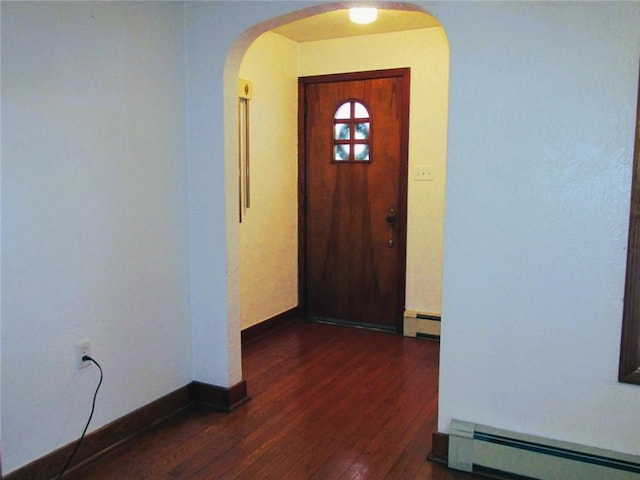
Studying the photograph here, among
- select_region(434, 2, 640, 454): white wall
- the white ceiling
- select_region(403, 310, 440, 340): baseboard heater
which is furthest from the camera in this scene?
select_region(403, 310, 440, 340): baseboard heater

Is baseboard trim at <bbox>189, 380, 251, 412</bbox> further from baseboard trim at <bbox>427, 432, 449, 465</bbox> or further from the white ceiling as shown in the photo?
the white ceiling

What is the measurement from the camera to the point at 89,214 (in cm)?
231

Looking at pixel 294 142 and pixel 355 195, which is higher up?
pixel 294 142

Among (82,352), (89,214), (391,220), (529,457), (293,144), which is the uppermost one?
(293,144)

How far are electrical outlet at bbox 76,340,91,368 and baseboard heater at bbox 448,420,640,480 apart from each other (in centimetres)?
157

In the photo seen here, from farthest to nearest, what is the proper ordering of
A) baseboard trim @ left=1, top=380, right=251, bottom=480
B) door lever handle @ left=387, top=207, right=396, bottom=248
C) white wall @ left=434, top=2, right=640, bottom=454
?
door lever handle @ left=387, top=207, right=396, bottom=248 → baseboard trim @ left=1, top=380, right=251, bottom=480 → white wall @ left=434, top=2, right=640, bottom=454

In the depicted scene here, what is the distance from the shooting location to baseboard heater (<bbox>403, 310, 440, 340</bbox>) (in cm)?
411

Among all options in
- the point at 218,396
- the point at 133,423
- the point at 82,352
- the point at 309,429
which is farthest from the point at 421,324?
the point at 82,352

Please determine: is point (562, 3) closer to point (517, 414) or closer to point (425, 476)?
point (517, 414)

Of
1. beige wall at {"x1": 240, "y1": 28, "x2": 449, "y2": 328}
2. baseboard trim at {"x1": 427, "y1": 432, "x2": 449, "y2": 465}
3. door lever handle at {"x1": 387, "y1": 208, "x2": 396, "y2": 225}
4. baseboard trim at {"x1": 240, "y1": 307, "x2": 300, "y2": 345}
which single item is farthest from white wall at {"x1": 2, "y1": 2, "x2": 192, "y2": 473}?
door lever handle at {"x1": 387, "y1": 208, "x2": 396, "y2": 225}

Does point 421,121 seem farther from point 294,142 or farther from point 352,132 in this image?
point 294,142

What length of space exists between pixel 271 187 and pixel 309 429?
6.69 feet

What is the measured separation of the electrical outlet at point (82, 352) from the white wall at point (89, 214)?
28 mm

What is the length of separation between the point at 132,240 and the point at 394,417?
1567mm
